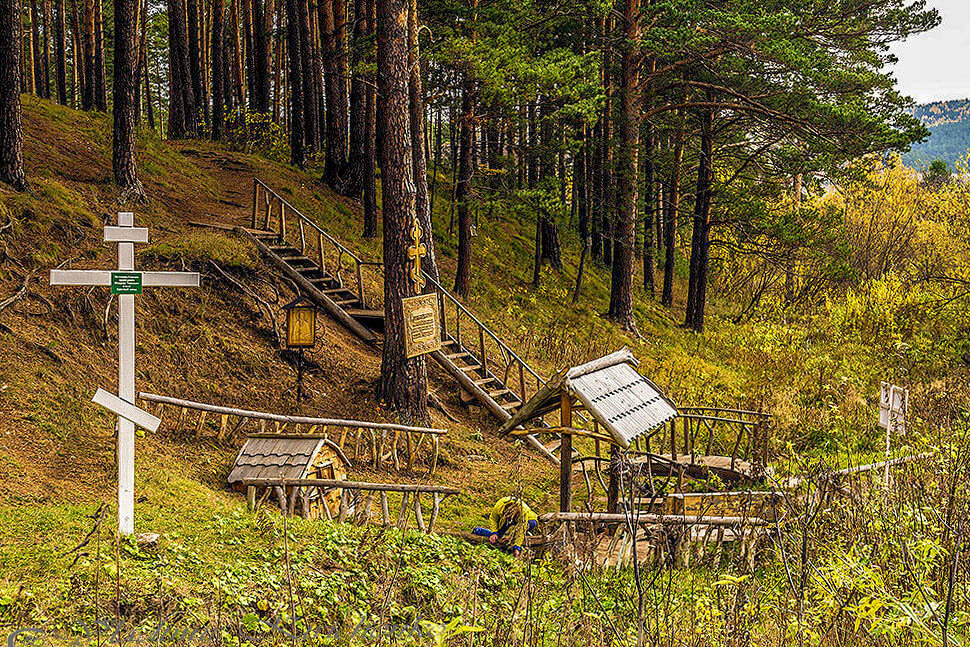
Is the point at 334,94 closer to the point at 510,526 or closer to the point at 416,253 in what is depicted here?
the point at 416,253

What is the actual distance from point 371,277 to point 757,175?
16.6m

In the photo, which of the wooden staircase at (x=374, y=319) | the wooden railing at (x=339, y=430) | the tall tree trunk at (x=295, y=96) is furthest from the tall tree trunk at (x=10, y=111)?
the tall tree trunk at (x=295, y=96)

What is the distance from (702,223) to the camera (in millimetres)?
26078

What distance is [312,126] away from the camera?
25828 mm

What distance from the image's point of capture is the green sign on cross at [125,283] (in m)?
7.00

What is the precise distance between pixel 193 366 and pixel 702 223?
17911 millimetres

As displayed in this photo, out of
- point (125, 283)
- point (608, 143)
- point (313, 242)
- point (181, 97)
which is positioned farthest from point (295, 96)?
point (125, 283)

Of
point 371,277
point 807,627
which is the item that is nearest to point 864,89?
point 371,277

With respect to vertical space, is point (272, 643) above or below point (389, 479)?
above

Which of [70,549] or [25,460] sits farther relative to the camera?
[25,460]

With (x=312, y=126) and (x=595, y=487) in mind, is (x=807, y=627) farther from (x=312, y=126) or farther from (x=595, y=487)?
(x=312, y=126)

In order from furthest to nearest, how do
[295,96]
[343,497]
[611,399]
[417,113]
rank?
1. [295,96]
2. [417,113]
3. [343,497]
4. [611,399]

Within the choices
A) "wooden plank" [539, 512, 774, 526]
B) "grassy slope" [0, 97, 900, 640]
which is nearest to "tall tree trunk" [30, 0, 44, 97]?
"grassy slope" [0, 97, 900, 640]

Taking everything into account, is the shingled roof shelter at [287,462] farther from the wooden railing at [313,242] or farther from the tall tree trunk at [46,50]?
the tall tree trunk at [46,50]
